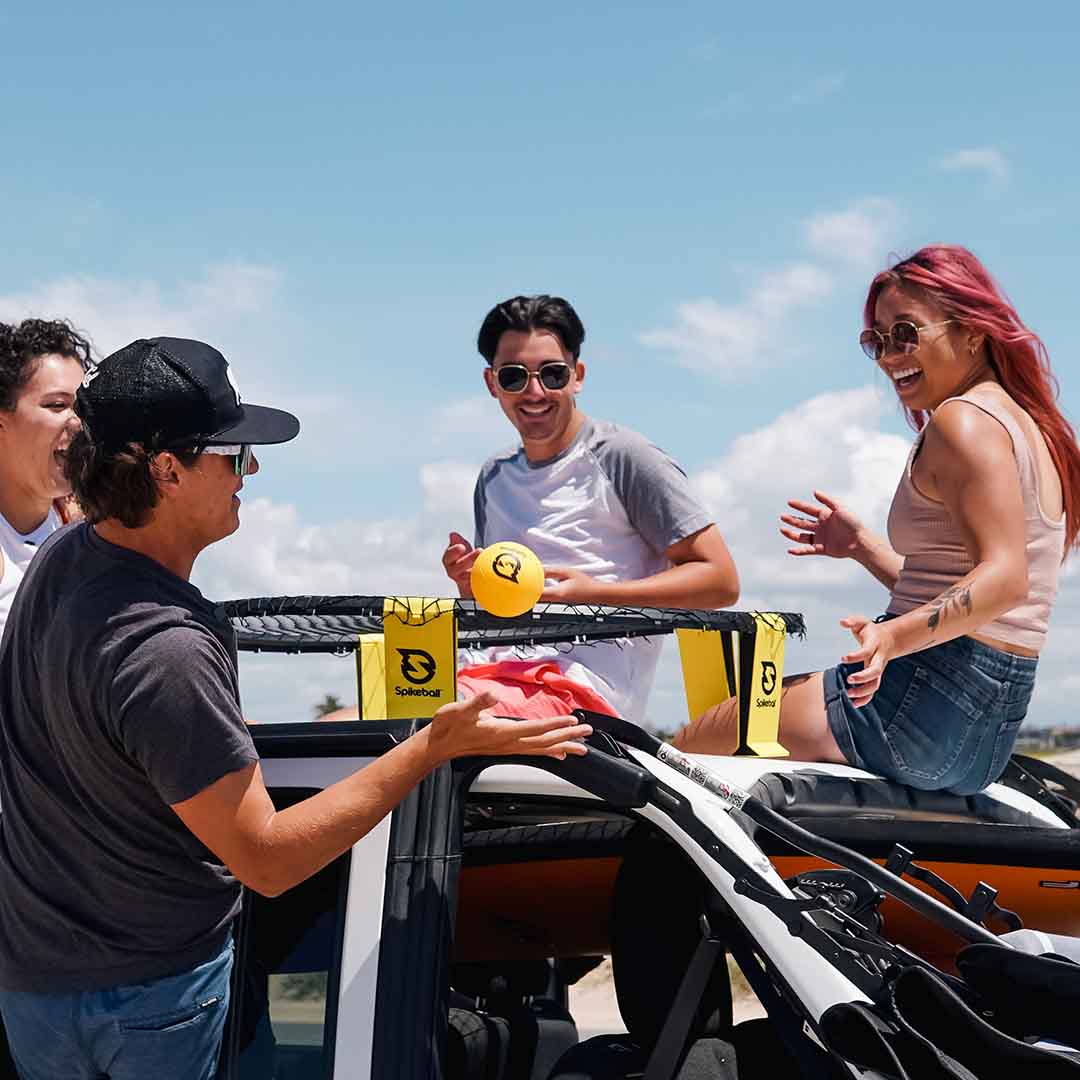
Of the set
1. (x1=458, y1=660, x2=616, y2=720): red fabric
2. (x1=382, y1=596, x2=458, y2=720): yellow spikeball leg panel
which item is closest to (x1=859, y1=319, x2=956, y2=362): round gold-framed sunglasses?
(x1=458, y1=660, x2=616, y2=720): red fabric

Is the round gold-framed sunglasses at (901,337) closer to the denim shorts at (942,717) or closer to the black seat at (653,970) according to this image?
the denim shorts at (942,717)

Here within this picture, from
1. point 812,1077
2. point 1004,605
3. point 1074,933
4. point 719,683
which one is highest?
point 1004,605

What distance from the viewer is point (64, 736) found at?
7.72 ft

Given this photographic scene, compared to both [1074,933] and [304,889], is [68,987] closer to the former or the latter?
[304,889]

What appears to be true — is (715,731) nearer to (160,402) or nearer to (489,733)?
(489,733)

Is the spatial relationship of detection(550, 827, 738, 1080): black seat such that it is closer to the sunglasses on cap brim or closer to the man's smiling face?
the sunglasses on cap brim

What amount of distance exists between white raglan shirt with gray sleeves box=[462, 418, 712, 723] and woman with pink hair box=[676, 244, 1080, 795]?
0.26 m

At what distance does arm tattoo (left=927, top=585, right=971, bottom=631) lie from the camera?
341 cm

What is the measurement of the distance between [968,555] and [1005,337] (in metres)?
0.65

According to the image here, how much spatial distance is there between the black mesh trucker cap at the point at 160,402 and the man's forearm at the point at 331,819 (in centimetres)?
58

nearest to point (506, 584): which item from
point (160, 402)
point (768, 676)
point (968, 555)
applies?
point (768, 676)

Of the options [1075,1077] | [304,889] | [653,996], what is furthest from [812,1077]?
[304,889]

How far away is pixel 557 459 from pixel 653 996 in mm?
1776

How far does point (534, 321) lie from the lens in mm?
4438
